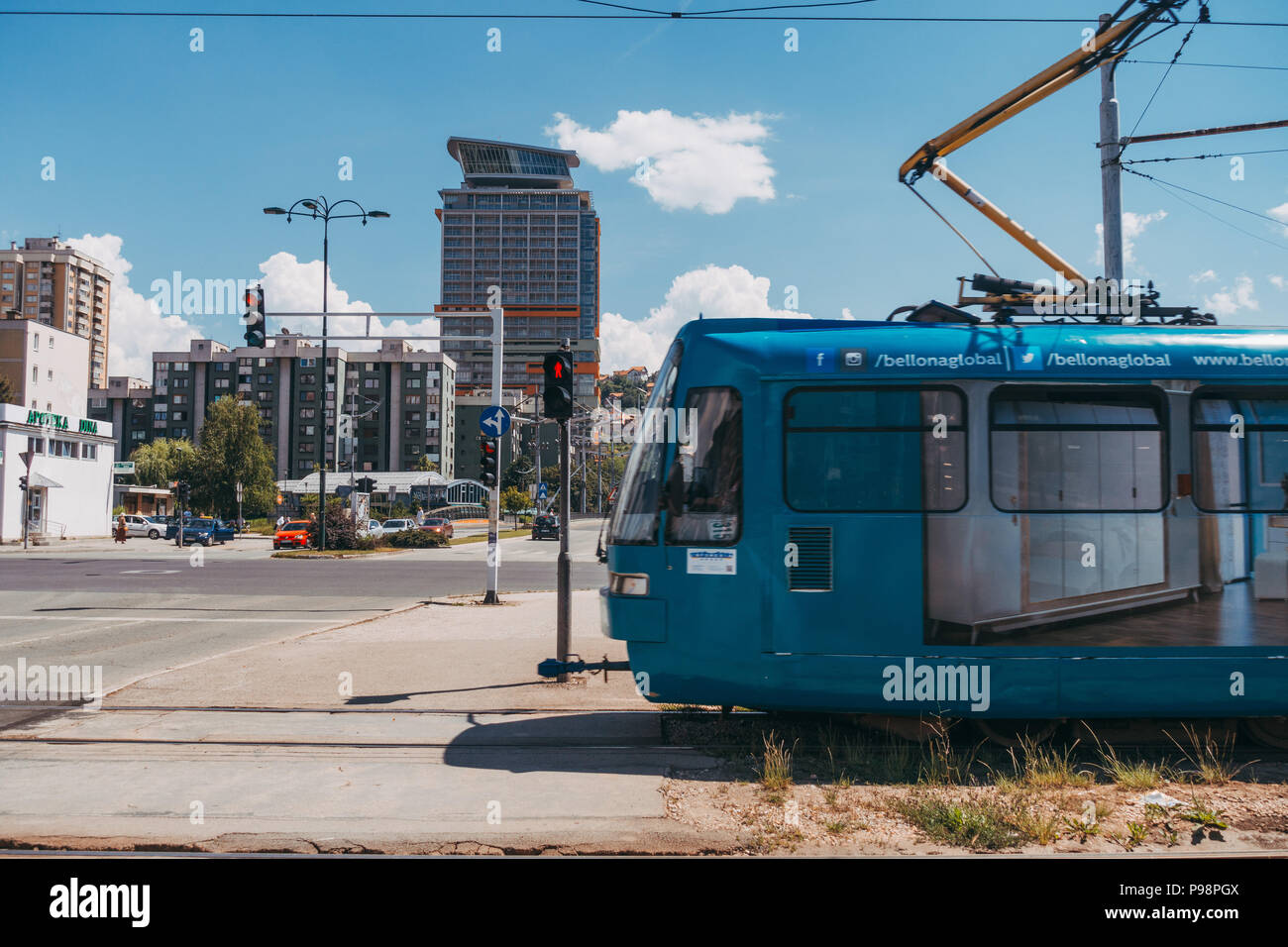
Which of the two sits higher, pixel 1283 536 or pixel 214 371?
pixel 214 371

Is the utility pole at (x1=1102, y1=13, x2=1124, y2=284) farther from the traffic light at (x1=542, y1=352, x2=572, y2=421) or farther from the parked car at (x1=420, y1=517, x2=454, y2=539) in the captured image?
the parked car at (x1=420, y1=517, x2=454, y2=539)

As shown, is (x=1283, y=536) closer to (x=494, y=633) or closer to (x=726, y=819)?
(x=726, y=819)

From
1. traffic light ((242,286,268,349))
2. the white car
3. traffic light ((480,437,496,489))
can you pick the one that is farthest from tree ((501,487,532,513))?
traffic light ((480,437,496,489))

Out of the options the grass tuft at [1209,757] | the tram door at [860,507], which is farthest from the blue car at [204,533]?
the grass tuft at [1209,757]

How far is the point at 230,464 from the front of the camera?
250 ft

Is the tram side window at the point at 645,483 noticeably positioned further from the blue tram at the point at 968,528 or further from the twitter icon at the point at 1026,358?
the twitter icon at the point at 1026,358

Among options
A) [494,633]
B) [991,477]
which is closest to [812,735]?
[991,477]

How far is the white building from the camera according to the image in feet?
152

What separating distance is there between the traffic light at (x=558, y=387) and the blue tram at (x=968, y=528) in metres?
2.89

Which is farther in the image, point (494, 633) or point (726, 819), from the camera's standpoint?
point (494, 633)

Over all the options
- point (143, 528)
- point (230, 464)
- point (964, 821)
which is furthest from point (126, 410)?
point (964, 821)
